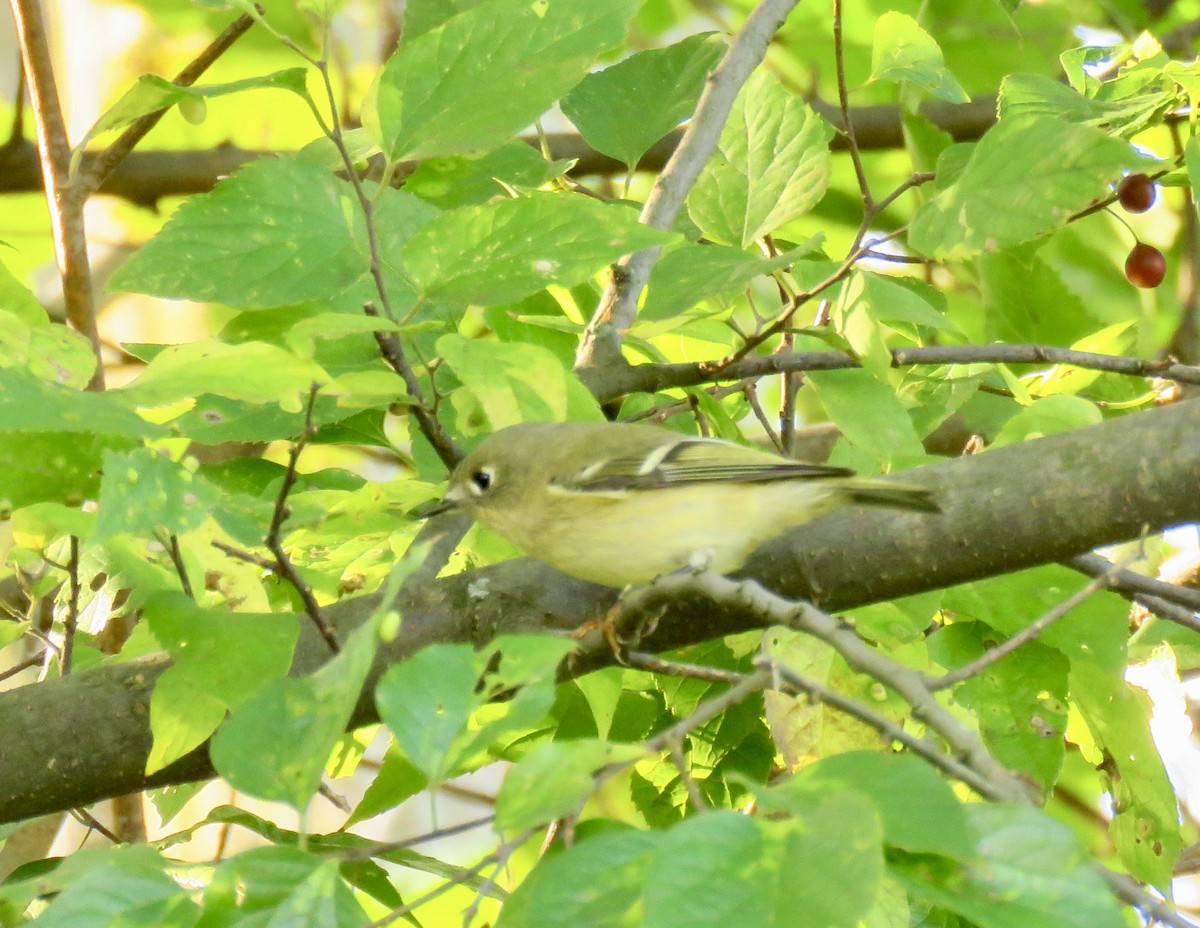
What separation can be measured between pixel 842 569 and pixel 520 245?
2.02 ft

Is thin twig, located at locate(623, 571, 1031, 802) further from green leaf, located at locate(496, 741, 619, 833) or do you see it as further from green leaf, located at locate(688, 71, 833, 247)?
green leaf, located at locate(688, 71, 833, 247)

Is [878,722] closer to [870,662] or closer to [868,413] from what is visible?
[870,662]

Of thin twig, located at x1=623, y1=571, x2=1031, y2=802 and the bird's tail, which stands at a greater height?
thin twig, located at x1=623, y1=571, x2=1031, y2=802

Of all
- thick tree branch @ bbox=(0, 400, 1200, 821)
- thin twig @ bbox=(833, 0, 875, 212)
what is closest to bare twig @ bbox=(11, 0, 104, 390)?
thick tree branch @ bbox=(0, 400, 1200, 821)

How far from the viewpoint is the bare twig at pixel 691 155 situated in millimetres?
2375

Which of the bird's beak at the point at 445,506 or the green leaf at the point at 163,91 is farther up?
the green leaf at the point at 163,91

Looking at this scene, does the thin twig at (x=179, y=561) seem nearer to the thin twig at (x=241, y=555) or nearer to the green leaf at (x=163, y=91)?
the thin twig at (x=241, y=555)

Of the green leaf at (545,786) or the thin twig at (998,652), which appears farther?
the thin twig at (998,652)

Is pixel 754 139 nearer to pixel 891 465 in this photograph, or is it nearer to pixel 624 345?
pixel 624 345

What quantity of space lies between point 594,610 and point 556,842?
344mm

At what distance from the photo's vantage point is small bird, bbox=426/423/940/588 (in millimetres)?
2131

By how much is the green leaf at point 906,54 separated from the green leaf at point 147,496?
4.70ft

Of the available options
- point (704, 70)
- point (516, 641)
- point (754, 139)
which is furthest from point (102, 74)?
point (516, 641)

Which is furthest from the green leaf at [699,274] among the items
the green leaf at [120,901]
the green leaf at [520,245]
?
the green leaf at [120,901]
